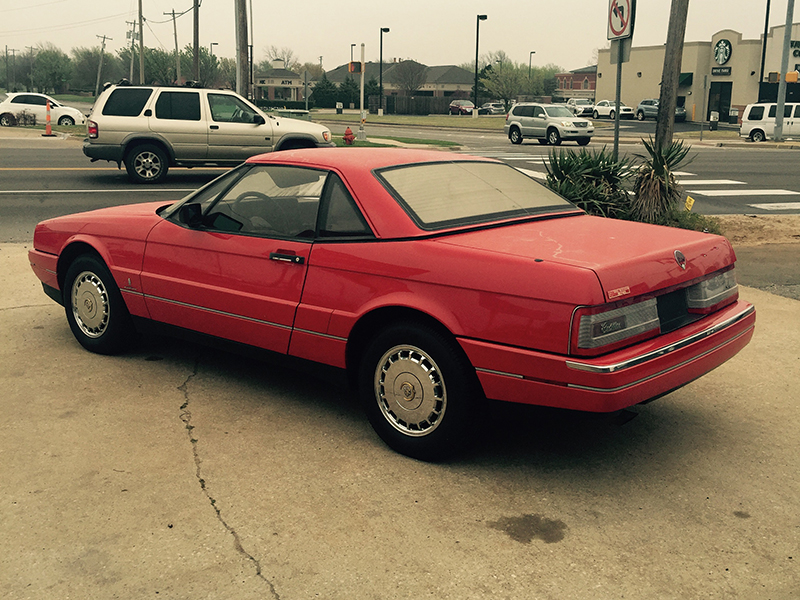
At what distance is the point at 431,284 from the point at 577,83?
146407 mm

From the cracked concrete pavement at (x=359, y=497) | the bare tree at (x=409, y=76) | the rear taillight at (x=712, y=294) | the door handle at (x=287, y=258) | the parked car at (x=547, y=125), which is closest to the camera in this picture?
the cracked concrete pavement at (x=359, y=497)

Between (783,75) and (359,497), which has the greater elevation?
(783,75)

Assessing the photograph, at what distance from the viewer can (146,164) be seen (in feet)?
54.8

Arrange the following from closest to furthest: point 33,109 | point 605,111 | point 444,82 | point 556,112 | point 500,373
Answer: point 500,373
point 556,112
point 33,109
point 605,111
point 444,82

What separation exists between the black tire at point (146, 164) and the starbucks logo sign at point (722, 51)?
195 ft

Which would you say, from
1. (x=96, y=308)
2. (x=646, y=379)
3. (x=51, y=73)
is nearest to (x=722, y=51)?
(x=96, y=308)

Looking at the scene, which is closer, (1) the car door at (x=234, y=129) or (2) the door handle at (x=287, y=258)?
(2) the door handle at (x=287, y=258)

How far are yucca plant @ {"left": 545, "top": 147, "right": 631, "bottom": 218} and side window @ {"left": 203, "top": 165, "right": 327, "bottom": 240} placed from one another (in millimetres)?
6017

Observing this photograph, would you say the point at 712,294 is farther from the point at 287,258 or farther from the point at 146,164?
the point at 146,164

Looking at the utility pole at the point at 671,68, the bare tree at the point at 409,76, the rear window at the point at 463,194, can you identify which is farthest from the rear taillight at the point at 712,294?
the bare tree at the point at 409,76

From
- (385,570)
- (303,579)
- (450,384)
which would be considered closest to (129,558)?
(303,579)

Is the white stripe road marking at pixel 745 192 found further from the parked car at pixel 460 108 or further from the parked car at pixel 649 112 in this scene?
the parked car at pixel 460 108

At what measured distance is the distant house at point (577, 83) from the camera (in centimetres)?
13900

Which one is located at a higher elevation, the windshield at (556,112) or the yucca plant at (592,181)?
the windshield at (556,112)
